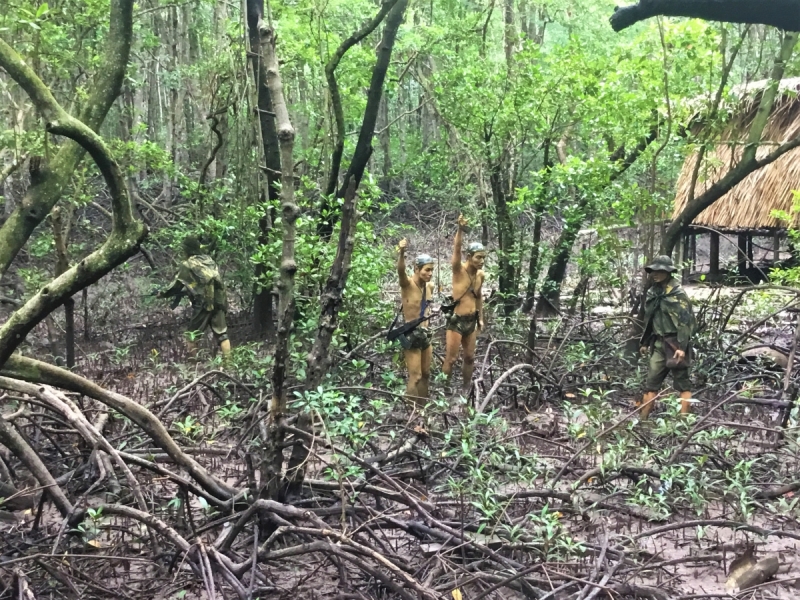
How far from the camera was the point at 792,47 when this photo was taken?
7199 mm

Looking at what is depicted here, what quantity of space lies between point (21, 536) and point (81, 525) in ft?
2.24

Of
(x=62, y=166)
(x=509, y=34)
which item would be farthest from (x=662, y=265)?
(x=509, y=34)

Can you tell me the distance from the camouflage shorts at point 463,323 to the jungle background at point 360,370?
25.1 inches

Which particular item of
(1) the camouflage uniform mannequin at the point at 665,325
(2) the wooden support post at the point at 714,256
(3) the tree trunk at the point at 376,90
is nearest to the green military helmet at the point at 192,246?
(3) the tree trunk at the point at 376,90

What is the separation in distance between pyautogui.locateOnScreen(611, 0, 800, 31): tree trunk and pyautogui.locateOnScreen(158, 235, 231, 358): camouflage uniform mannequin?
25.6ft

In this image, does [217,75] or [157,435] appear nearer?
[157,435]

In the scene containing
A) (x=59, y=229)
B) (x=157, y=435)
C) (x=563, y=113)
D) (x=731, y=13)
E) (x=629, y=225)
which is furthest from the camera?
(x=563, y=113)

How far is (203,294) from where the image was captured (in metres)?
9.27

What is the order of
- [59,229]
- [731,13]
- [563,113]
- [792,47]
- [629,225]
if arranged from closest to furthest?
[731,13], [792,47], [59,229], [629,225], [563,113]

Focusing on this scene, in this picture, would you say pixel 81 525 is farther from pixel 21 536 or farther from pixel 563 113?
pixel 563 113

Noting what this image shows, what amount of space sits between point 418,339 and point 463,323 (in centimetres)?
91

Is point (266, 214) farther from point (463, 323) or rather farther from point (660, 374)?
point (660, 374)

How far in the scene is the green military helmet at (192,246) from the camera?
31.5 ft

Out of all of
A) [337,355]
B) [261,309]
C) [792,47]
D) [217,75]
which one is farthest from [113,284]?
[792,47]
